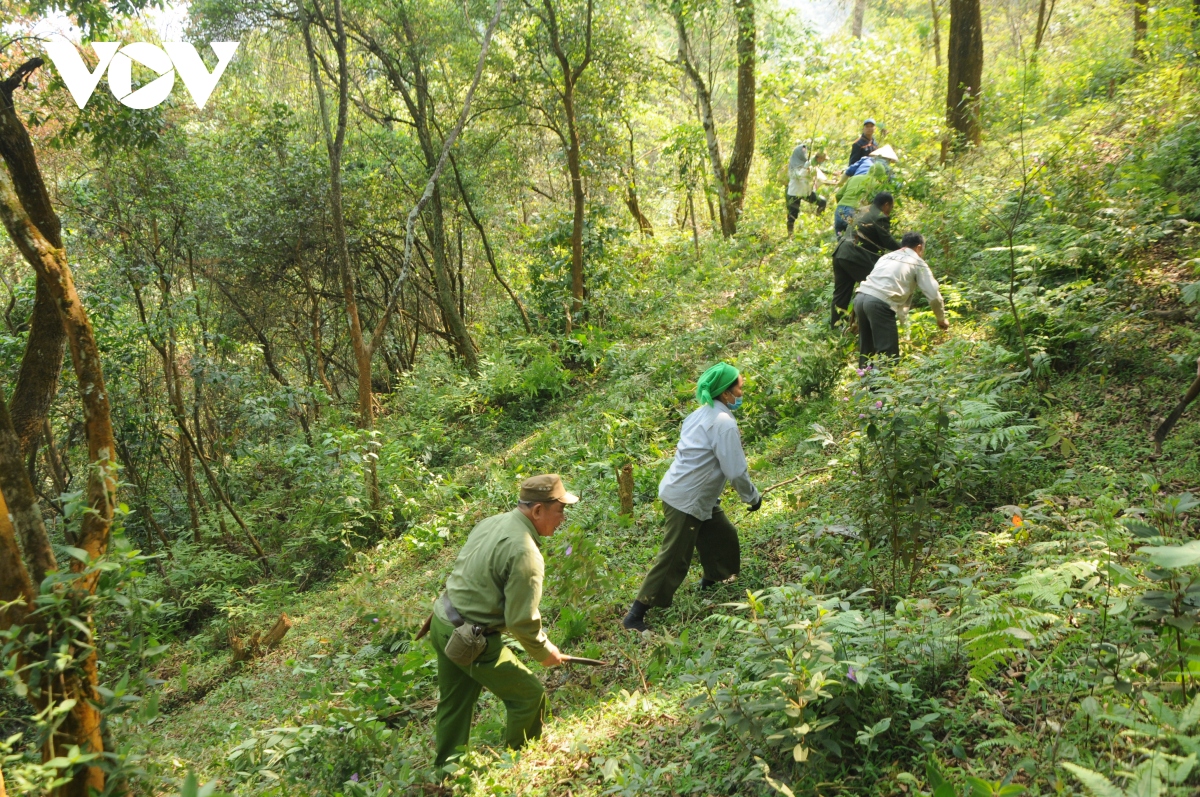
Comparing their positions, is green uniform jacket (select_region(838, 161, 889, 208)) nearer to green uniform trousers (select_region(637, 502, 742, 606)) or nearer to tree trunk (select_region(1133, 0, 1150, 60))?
tree trunk (select_region(1133, 0, 1150, 60))

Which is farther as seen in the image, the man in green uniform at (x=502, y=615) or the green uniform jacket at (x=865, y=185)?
the green uniform jacket at (x=865, y=185)

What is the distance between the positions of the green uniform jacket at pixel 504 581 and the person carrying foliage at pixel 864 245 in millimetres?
5335

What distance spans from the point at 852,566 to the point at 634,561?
2138mm

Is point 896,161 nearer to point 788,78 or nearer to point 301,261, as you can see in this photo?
point 788,78

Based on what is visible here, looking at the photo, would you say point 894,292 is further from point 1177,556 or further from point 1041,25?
point 1041,25

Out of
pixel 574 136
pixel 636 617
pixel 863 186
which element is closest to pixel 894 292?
pixel 863 186

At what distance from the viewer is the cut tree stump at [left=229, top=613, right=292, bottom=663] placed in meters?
7.65

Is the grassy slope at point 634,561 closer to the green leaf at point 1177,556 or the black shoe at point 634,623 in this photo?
the black shoe at point 634,623

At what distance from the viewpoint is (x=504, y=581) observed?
410 centimetres

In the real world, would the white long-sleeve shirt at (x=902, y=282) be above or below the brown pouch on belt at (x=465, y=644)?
above

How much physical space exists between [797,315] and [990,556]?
6.62 meters

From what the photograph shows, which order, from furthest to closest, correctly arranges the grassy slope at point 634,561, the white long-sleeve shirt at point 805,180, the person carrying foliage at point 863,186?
the white long-sleeve shirt at point 805,180 < the person carrying foliage at point 863,186 < the grassy slope at point 634,561

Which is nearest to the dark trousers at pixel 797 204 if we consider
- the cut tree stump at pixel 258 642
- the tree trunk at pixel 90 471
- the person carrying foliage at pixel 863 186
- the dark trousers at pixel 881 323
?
the person carrying foliage at pixel 863 186

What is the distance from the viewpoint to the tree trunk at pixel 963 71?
1100 centimetres
